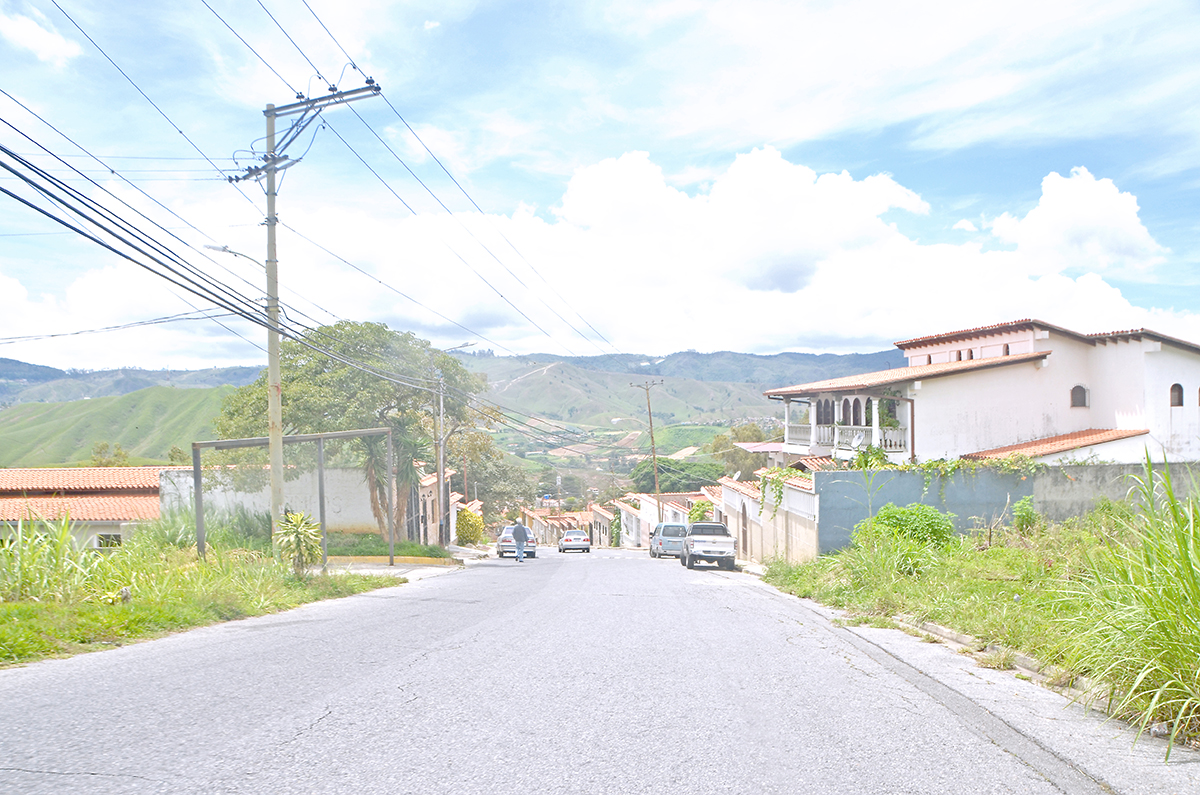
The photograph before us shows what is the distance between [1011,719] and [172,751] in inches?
237

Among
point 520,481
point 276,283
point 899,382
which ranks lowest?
point 520,481

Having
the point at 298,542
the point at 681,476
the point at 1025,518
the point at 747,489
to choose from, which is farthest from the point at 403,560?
the point at 681,476

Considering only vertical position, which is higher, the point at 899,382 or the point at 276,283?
the point at 276,283

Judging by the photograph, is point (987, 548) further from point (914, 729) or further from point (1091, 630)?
point (914, 729)

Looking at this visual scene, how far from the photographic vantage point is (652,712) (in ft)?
20.0

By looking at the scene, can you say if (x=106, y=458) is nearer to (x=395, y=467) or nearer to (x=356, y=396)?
(x=356, y=396)

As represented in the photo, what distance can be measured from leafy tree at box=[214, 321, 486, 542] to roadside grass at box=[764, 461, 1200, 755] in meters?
22.1

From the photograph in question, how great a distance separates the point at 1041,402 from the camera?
33031mm

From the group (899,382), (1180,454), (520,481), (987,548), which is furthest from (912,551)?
(520,481)

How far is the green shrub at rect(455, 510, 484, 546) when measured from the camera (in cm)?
5397

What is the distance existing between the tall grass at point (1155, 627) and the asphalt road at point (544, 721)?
0.99ft

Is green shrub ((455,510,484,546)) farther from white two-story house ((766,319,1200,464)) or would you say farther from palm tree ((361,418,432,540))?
white two-story house ((766,319,1200,464))

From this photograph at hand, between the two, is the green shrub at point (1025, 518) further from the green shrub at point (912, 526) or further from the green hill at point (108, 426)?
the green hill at point (108, 426)

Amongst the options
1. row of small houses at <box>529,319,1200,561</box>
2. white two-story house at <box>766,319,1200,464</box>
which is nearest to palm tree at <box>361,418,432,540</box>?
row of small houses at <box>529,319,1200,561</box>
